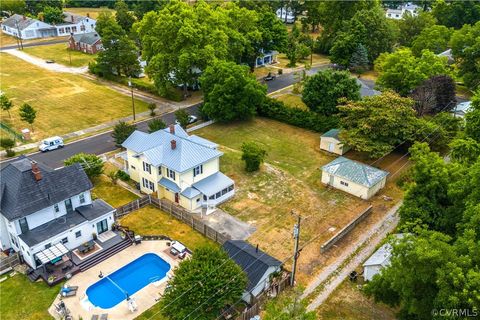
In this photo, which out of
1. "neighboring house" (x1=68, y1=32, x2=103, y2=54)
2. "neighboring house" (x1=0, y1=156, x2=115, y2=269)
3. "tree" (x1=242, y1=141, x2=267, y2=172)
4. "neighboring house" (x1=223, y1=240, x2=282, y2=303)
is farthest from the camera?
"neighboring house" (x1=68, y1=32, x2=103, y2=54)

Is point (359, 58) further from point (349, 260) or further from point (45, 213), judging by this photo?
point (45, 213)

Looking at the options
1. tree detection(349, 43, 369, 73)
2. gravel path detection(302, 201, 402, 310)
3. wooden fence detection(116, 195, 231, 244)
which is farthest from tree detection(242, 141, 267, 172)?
tree detection(349, 43, 369, 73)

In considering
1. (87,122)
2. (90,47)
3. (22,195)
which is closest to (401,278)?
(22,195)

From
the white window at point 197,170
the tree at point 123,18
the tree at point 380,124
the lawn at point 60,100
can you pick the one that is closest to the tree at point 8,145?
the lawn at point 60,100

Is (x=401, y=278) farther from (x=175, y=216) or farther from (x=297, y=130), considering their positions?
(x=297, y=130)

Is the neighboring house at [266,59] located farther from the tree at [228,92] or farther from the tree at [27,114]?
the tree at [27,114]

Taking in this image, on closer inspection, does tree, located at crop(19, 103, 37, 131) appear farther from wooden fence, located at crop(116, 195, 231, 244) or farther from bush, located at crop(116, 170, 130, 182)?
wooden fence, located at crop(116, 195, 231, 244)

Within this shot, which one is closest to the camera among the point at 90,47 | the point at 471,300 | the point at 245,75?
the point at 471,300
